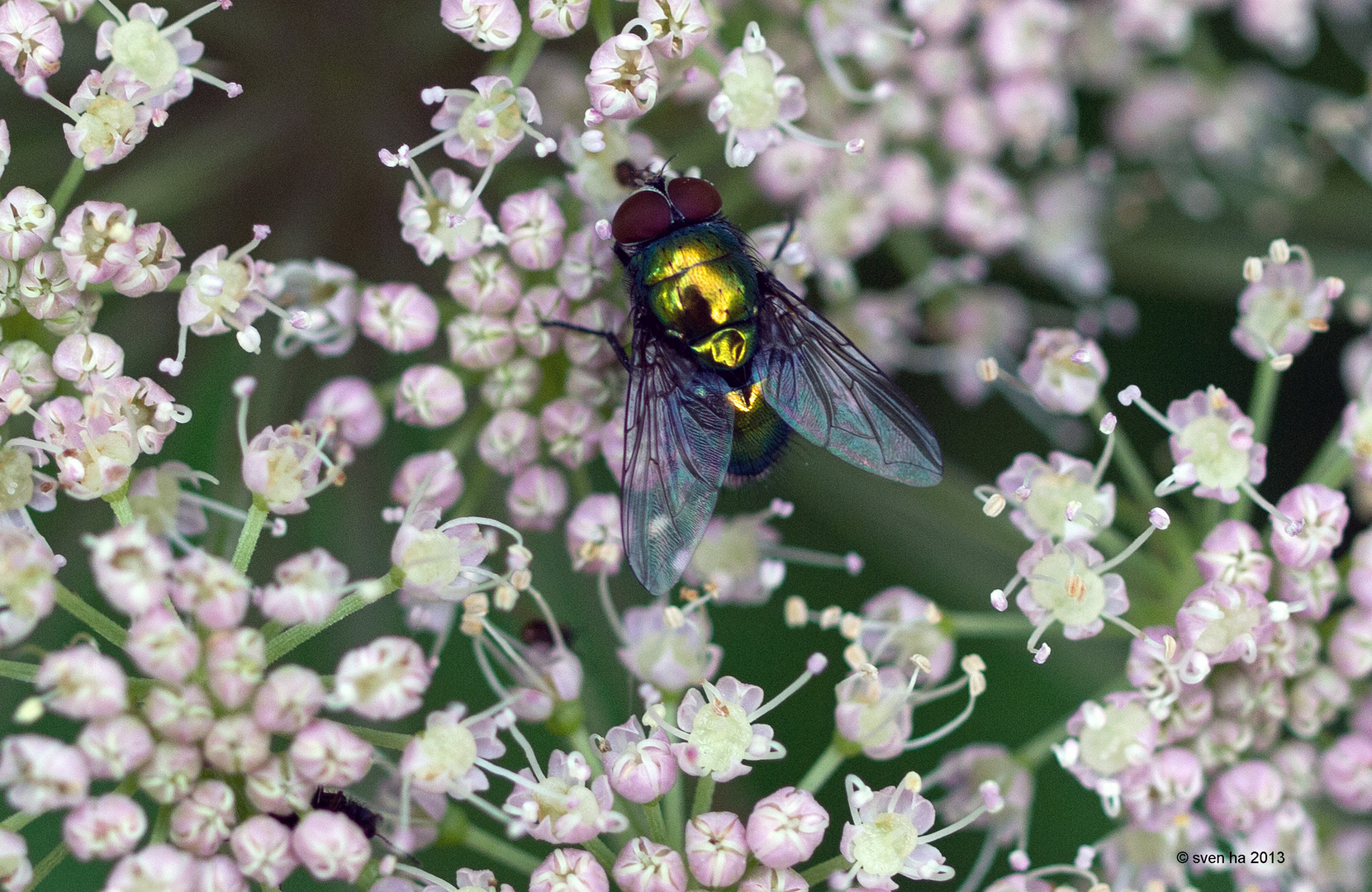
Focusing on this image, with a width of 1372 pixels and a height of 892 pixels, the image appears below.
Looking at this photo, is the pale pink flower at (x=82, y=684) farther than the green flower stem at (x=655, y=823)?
No

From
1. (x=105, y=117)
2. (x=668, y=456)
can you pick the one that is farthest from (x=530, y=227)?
(x=105, y=117)

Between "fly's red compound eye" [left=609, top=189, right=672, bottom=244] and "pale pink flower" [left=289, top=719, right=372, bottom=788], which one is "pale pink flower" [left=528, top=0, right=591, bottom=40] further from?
"pale pink flower" [left=289, top=719, right=372, bottom=788]

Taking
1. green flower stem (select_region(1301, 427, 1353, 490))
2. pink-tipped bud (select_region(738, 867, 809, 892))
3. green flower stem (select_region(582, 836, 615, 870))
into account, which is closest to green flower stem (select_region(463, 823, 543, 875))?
green flower stem (select_region(582, 836, 615, 870))

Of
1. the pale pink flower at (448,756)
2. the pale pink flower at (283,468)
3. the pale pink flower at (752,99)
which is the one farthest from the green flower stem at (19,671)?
the pale pink flower at (752,99)

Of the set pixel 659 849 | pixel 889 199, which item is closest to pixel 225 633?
pixel 659 849

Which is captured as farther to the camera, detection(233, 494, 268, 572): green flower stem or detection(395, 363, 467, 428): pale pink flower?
detection(395, 363, 467, 428): pale pink flower

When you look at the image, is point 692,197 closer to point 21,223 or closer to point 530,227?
point 530,227

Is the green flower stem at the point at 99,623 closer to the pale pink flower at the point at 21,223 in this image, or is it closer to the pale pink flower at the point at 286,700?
the pale pink flower at the point at 286,700

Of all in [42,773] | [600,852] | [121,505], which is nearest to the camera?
[42,773]
